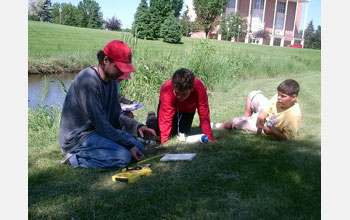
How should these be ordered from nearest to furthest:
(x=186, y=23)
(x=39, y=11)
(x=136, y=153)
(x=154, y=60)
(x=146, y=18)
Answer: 1. (x=136, y=153)
2. (x=154, y=60)
3. (x=146, y=18)
4. (x=39, y=11)
5. (x=186, y=23)

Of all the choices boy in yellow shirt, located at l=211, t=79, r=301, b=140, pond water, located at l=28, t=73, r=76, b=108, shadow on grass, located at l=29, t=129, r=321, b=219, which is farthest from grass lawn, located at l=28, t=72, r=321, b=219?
pond water, located at l=28, t=73, r=76, b=108

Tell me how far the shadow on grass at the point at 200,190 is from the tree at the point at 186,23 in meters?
24.7

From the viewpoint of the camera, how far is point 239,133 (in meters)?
4.48

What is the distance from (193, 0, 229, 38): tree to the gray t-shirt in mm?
25719

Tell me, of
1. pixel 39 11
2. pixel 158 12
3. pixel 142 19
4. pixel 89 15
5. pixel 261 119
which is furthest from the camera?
pixel 39 11

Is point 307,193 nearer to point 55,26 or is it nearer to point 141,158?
point 141,158

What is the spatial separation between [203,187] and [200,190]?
0.05m

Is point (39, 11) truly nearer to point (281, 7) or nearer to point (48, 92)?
point (48, 92)

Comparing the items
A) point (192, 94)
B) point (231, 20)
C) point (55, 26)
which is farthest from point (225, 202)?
point (231, 20)

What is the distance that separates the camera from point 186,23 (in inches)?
1086

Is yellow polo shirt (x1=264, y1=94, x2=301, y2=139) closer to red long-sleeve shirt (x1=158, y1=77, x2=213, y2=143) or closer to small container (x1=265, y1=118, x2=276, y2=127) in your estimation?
small container (x1=265, y1=118, x2=276, y2=127)

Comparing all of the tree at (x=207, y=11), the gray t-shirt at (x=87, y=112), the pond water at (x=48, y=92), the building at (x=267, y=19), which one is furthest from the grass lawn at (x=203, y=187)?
the building at (x=267, y=19)

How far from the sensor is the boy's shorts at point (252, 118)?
4.65 m

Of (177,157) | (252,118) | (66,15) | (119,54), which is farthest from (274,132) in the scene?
(66,15)
